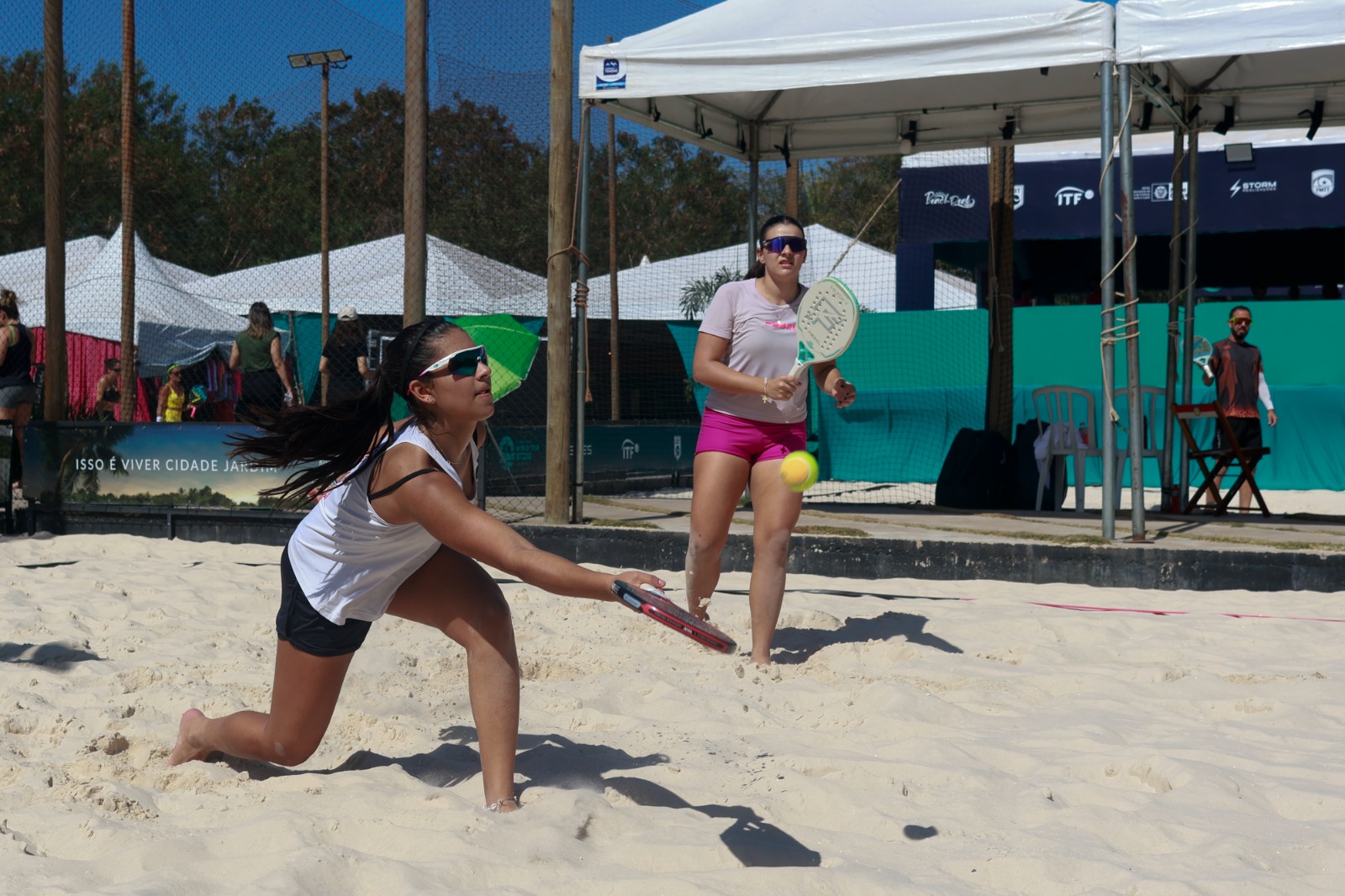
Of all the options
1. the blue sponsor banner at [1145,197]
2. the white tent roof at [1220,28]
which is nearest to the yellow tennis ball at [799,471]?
the white tent roof at [1220,28]

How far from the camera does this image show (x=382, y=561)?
9.11 feet

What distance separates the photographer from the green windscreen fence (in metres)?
13.8

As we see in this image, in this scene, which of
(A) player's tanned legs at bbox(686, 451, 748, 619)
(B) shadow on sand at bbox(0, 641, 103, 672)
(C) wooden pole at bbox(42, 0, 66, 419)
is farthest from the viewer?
(C) wooden pole at bbox(42, 0, 66, 419)

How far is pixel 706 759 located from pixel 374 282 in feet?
46.0

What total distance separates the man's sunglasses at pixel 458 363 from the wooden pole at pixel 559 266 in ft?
16.0

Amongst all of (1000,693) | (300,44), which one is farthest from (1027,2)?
(300,44)

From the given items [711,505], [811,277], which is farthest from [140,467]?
[811,277]

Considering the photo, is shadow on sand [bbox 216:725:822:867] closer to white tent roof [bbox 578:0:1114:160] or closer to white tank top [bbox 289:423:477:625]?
white tank top [bbox 289:423:477:625]

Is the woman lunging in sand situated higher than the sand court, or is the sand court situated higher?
the woman lunging in sand

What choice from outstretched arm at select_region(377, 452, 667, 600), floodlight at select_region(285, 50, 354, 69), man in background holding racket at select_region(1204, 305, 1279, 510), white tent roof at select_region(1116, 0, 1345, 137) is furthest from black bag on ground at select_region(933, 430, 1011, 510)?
outstretched arm at select_region(377, 452, 667, 600)

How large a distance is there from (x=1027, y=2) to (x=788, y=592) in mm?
3753

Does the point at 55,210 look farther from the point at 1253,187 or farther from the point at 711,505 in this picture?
the point at 1253,187

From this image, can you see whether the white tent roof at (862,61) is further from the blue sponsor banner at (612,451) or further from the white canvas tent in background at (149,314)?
the white canvas tent in background at (149,314)

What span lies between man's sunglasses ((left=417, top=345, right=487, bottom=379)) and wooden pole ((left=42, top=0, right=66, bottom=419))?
708 cm
